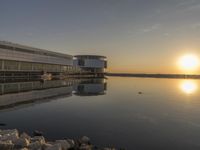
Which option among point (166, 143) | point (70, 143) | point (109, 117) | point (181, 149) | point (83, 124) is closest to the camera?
point (70, 143)

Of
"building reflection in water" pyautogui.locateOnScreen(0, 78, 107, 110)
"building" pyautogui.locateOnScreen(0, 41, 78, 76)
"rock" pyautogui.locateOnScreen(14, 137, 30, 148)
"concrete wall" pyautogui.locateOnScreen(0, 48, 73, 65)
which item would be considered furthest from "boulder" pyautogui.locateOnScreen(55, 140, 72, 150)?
"concrete wall" pyautogui.locateOnScreen(0, 48, 73, 65)

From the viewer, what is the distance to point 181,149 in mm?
17469

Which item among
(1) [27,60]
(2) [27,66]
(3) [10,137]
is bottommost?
(3) [10,137]

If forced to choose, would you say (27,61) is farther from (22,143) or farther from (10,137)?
(22,143)

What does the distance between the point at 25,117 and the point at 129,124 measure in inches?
480

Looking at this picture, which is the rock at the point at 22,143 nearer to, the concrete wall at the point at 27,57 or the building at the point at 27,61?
the building at the point at 27,61

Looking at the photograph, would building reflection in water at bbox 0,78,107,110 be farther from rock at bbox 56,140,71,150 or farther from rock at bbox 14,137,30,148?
rock at bbox 56,140,71,150

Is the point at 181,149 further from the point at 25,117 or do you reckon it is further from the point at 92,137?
the point at 25,117

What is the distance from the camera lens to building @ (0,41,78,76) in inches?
3930

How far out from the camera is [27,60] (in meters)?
119

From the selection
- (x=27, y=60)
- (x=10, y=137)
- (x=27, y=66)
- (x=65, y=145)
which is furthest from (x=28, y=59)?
(x=65, y=145)

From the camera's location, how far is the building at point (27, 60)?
327 ft

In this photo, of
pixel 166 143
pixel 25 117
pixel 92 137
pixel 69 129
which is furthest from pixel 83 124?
pixel 166 143

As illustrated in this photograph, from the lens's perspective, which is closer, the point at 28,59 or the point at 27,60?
the point at 27,60
